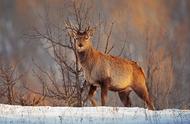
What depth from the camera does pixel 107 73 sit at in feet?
65.5

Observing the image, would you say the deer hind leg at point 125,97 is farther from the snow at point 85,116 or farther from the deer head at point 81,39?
the snow at point 85,116

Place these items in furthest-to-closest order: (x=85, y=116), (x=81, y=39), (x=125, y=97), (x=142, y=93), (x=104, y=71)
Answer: (x=142, y=93) < (x=125, y=97) < (x=104, y=71) < (x=81, y=39) < (x=85, y=116)

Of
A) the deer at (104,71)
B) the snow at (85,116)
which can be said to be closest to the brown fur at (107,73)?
the deer at (104,71)

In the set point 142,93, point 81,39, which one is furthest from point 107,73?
point 142,93

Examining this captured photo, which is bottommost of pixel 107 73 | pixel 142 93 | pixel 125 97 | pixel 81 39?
pixel 125 97

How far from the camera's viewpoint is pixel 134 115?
15.2 metres

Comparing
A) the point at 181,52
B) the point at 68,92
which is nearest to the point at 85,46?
the point at 68,92

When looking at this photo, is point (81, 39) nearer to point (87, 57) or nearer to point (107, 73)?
point (87, 57)

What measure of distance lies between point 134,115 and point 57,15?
13.4 m

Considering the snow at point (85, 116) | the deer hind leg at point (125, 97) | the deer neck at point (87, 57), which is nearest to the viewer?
the snow at point (85, 116)

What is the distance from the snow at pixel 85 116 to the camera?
13.8 m

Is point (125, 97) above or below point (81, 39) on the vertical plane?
below

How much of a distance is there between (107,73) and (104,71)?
0.48 ft

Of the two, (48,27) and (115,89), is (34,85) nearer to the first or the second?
(48,27)
